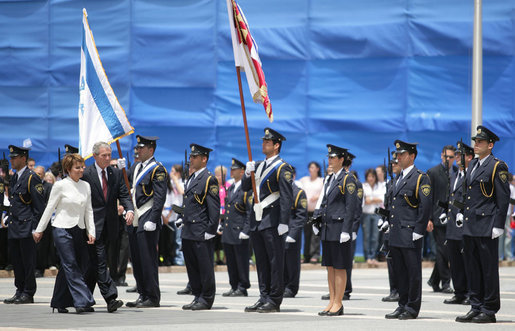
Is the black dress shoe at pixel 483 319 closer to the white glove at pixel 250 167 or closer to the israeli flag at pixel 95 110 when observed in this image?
the white glove at pixel 250 167

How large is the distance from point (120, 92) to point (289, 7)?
4309mm

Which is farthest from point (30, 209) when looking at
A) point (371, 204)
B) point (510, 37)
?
point (510, 37)

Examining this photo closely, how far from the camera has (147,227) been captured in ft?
43.3

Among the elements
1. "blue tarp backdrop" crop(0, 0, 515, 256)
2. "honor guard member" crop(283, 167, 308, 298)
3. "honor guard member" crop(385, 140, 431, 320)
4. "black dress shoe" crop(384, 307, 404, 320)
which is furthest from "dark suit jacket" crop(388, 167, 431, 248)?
"blue tarp backdrop" crop(0, 0, 515, 256)

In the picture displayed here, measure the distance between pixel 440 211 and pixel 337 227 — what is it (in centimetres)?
446

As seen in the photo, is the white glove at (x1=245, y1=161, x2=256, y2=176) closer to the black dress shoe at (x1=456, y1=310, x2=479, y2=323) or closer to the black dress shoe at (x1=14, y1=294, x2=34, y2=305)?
the black dress shoe at (x1=456, y1=310, x2=479, y2=323)

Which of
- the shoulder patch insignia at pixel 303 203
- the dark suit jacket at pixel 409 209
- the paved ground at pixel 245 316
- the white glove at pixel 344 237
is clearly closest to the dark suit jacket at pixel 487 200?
the dark suit jacket at pixel 409 209

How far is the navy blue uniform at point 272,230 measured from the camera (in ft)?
42.1

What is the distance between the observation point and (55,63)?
25.2 m

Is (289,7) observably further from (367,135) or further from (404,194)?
(404,194)

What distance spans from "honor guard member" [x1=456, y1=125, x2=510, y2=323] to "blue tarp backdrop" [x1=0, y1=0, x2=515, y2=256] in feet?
39.0

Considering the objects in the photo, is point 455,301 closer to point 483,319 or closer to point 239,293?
point 483,319

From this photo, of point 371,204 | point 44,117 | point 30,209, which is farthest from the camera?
point 44,117

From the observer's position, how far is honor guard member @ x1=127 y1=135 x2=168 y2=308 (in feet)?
43.6
